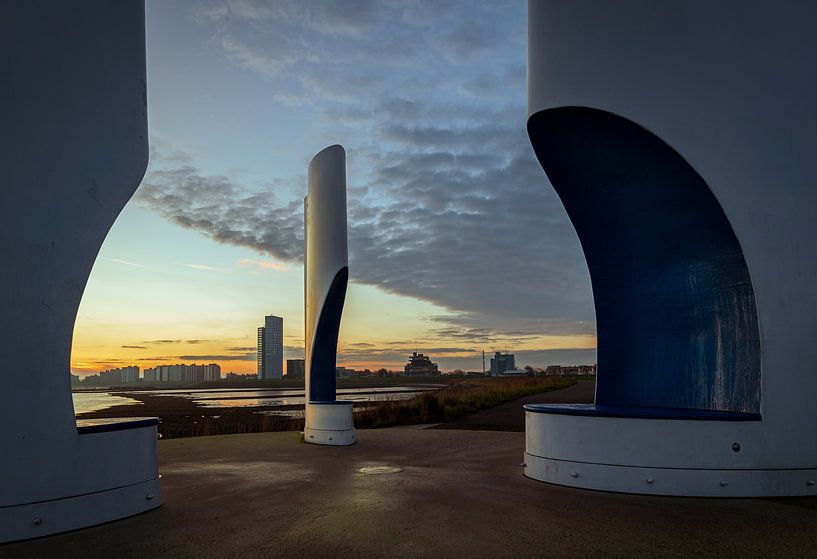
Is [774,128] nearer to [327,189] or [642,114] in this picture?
[642,114]

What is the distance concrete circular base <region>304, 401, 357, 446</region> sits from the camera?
11.3 m

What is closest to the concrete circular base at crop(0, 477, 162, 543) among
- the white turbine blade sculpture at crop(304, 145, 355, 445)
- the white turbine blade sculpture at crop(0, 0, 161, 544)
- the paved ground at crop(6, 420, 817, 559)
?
the white turbine blade sculpture at crop(0, 0, 161, 544)

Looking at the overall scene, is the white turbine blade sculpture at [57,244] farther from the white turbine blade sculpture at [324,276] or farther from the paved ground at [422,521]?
the white turbine blade sculpture at [324,276]

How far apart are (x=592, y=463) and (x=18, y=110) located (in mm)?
6721

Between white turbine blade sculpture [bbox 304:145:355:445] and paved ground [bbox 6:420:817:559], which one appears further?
white turbine blade sculpture [bbox 304:145:355:445]

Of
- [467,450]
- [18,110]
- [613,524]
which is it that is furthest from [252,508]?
[467,450]

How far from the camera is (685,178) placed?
716 cm

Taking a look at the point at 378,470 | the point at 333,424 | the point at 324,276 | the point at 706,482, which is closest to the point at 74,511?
the point at 378,470

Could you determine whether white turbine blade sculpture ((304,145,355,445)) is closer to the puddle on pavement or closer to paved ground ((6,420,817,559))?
the puddle on pavement

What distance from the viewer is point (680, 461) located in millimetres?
6406

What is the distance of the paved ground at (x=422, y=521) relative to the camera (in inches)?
177

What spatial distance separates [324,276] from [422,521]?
7.36m

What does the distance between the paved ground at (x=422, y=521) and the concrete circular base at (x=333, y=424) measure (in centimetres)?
298

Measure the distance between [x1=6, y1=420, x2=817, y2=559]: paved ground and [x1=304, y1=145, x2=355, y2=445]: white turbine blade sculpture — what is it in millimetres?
4019
